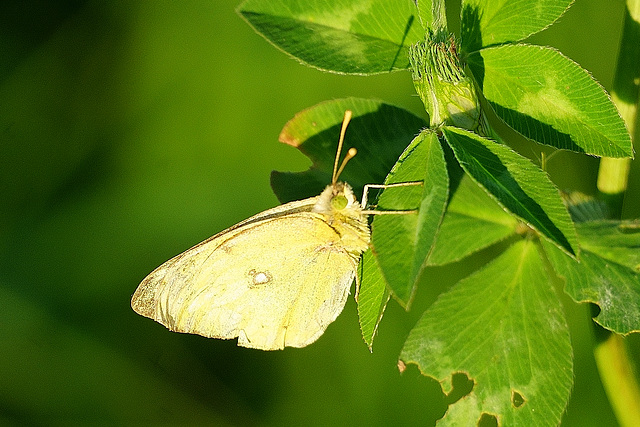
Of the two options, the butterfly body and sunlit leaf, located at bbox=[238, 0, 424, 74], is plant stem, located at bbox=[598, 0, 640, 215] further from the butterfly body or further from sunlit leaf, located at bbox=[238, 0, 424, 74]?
the butterfly body

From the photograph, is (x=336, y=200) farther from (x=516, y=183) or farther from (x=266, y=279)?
(x=516, y=183)

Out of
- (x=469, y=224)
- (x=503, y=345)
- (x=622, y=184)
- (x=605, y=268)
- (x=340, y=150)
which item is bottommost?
(x=503, y=345)

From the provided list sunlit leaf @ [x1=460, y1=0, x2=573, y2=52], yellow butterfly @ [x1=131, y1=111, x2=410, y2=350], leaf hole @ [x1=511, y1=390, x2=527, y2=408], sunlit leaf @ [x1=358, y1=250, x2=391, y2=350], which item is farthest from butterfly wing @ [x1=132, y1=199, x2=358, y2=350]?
sunlit leaf @ [x1=460, y1=0, x2=573, y2=52]

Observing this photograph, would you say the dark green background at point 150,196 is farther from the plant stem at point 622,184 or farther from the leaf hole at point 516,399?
the leaf hole at point 516,399

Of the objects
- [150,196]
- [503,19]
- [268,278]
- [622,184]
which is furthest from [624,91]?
[150,196]

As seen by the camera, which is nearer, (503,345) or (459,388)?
(503,345)

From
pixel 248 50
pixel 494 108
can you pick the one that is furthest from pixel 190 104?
pixel 494 108
